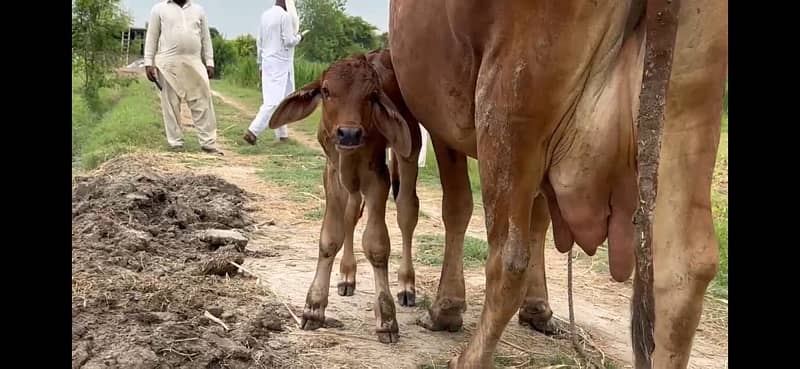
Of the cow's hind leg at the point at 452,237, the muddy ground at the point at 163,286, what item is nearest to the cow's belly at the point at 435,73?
the cow's hind leg at the point at 452,237

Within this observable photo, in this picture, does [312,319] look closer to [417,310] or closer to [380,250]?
[380,250]

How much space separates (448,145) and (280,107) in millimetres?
845

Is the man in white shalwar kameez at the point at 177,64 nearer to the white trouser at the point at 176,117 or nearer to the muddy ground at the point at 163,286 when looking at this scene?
the white trouser at the point at 176,117

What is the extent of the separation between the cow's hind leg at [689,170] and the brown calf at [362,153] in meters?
1.49

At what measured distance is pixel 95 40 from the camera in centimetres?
1430

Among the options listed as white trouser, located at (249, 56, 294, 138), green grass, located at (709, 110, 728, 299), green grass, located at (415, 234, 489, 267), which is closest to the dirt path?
green grass, located at (415, 234, 489, 267)

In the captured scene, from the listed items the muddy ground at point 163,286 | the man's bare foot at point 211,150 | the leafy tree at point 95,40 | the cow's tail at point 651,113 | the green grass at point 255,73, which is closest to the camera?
the cow's tail at point 651,113

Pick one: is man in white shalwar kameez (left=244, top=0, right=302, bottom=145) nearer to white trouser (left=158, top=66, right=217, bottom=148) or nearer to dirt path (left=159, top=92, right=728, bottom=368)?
white trouser (left=158, top=66, right=217, bottom=148)

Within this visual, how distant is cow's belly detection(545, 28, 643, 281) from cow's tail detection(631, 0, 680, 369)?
8.6 inches

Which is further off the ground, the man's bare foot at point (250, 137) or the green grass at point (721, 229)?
the man's bare foot at point (250, 137)

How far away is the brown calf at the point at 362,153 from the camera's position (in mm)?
3783

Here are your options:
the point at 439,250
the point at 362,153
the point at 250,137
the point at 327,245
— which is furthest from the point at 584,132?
the point at 250,137

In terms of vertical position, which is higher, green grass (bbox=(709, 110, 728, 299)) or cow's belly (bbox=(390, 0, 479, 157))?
cow's belly (bbox=(390, 0, 479, 157))

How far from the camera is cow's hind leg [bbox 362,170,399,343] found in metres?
3.94
